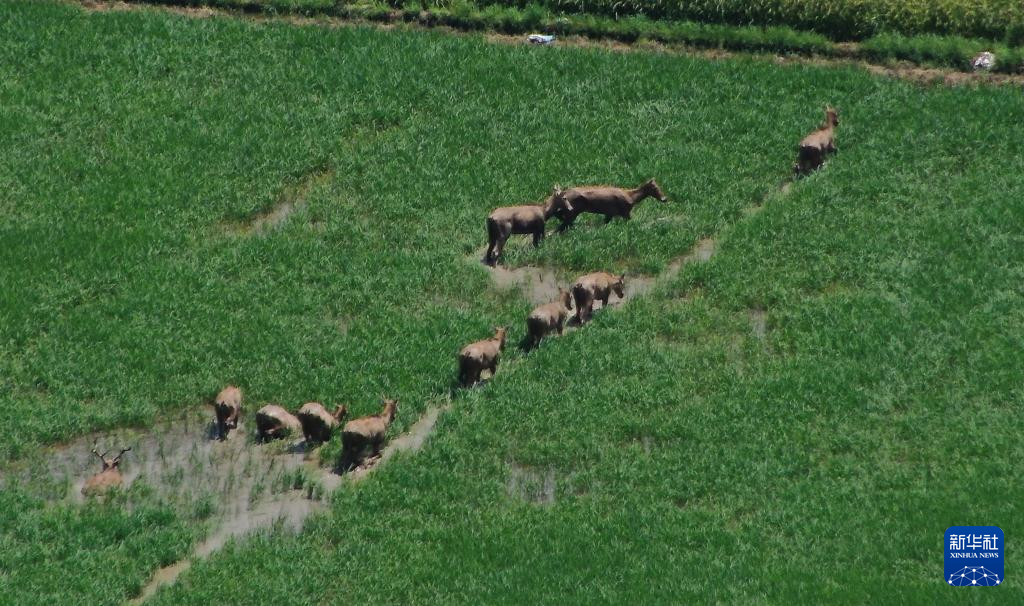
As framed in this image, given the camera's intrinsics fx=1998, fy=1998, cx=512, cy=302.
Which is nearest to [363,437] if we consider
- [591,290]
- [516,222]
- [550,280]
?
[591,290]

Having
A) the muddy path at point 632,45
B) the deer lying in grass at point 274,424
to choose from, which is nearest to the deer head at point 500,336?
the deer lying in grass at point 274,424

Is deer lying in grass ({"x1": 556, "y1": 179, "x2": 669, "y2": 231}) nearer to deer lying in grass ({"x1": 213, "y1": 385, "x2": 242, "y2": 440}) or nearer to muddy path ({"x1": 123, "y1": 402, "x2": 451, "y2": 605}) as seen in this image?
muddy path ({"x1": 123, "y1": 402, "x2": 451, "y2": 605})

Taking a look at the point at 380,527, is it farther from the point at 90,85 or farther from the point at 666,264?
the point at 90,85

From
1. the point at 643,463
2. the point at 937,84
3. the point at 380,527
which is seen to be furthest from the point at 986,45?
the point at 380,527

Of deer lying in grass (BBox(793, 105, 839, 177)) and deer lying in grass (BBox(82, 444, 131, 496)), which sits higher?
deer lying in grass (BBox(793, 105, 839, 177))

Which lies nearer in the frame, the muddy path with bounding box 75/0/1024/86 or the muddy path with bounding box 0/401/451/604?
the muddy path with bounding box 0/401/451/604

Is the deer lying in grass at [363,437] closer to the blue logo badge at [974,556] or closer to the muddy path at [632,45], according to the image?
the blue logo badge at [974,556]

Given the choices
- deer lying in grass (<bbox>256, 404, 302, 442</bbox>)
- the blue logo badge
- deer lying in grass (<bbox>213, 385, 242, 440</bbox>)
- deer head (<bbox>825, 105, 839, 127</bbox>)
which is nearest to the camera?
the blue logo badge

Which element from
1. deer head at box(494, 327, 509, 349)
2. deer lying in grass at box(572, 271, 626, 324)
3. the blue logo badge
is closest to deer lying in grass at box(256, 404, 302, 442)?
deer head at box(494, 327, 509, 349)

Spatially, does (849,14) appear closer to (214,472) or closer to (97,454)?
(214,472)
